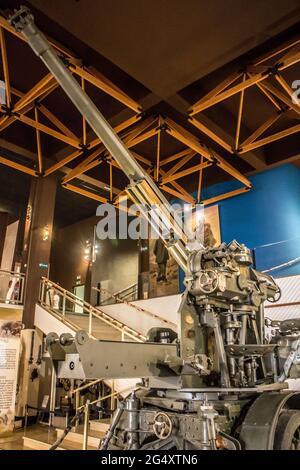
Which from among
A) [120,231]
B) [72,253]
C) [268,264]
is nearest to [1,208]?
[72,253]

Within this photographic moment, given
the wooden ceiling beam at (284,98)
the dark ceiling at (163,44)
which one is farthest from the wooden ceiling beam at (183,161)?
→ the wooden ceiling beam at (284,98)

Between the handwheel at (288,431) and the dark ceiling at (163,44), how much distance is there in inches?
246

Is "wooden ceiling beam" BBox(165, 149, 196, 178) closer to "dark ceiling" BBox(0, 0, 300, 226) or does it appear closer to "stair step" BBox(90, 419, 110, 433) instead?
"dark ceiling" BBox(0, 0, 300, 226)

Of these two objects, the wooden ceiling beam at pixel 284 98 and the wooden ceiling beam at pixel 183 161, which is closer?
the wooden ceiling beam at pixel 284 98

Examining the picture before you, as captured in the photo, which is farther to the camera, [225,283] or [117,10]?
[117,10]

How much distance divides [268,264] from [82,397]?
5.79 metres

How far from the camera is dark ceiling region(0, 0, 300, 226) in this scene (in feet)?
20.3

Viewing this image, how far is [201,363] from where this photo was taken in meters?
3.29

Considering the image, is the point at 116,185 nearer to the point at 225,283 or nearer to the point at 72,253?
the point at 72,253

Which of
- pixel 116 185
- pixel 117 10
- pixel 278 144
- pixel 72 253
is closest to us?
pixel 117 10

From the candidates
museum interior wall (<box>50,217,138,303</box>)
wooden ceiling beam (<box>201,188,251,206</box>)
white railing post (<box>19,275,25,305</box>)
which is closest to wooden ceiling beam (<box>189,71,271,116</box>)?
wooden ceiling beam (<box>201,188,251,206</box>)

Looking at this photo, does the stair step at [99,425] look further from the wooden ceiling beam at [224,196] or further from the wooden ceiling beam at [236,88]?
the wooden ceiling beam at [224,196]

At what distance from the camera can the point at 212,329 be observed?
365 cm

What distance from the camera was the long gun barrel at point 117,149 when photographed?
4.12 metres
